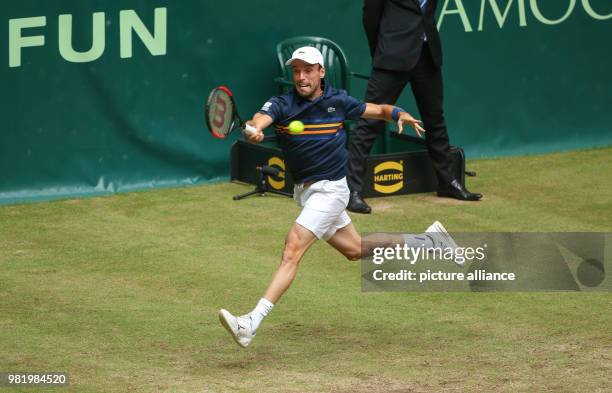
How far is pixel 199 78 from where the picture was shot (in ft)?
41.8

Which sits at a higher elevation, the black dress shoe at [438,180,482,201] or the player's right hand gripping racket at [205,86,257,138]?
the player's right hand gripping racket at [205,86,257,138]

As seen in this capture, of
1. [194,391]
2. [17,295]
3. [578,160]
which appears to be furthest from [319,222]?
[578,160]

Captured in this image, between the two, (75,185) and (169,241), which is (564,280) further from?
(75,185)

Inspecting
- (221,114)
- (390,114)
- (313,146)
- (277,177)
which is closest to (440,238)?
(390,114)

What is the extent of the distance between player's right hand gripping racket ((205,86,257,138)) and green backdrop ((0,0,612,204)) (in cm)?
380

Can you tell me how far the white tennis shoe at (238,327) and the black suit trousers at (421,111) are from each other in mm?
4016

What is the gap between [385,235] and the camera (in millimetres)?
9508

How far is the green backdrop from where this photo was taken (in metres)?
12.0

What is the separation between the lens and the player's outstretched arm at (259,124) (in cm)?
809

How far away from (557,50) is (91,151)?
16.6 feet

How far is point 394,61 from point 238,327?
4.41 m

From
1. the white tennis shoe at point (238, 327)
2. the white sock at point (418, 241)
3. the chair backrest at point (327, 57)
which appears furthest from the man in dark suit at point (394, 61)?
the white tennis shoe at point (238, 327)


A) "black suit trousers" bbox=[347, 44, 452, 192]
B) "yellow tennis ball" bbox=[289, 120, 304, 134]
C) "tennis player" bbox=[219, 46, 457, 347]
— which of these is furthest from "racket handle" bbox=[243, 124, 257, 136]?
"black suit trousers" bbox=[347, 44, 452, 192]

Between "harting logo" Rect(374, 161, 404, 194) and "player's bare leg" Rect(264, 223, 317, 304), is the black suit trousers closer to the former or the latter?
"harting logo" Rect(374, 161, 404, 194)
